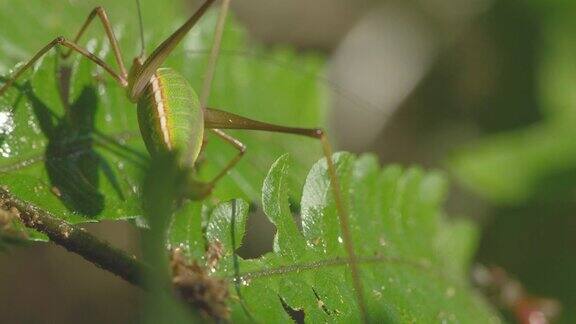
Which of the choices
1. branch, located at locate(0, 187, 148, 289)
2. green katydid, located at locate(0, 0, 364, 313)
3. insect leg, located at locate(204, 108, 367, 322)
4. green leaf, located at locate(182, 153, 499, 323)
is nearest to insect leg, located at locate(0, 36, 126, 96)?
green katydid, located at locate(0, 0, 364, 313)

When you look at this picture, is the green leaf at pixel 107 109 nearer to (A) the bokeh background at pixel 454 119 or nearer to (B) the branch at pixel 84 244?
(B) the branch at pixel 84 244

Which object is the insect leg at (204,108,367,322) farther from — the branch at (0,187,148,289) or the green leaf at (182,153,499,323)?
the branch at (0,187,148,289)

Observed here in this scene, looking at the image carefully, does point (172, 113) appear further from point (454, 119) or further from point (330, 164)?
point (454, 119)

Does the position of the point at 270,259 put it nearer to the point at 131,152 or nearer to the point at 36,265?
the point at 131,152

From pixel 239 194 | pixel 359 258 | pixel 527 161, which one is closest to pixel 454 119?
pixel 527 161

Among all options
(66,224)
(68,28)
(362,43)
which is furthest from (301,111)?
(362,43)

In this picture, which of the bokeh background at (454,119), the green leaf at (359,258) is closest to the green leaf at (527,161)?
the bokeh background at (454,119)
